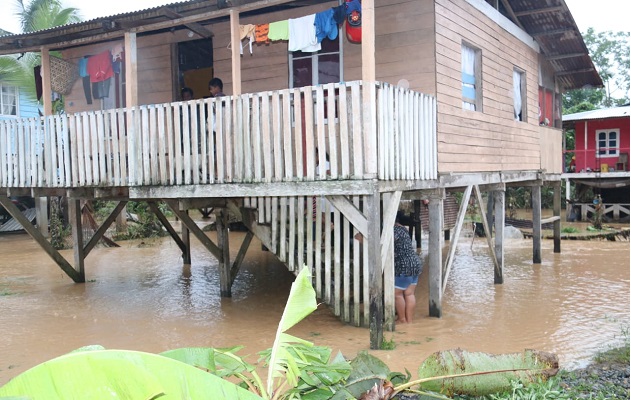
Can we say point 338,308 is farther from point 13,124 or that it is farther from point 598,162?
point 598,162

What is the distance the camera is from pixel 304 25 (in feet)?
25.7

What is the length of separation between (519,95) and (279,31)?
273 inches

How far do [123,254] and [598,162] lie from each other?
19209mm

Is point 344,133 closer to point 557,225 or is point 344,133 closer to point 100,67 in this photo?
point 100,67

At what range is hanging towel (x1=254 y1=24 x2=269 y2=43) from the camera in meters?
7.92

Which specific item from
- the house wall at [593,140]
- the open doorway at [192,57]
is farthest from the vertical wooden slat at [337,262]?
the house wall at [593,140]

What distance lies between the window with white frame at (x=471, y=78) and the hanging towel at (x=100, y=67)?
6.07 m

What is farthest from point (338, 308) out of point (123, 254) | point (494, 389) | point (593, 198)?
point (593, 198)

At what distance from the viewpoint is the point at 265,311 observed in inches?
357

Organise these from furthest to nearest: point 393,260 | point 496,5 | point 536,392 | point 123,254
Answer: point 123,254 < point 496,5 < point 393,260 < point 536,392

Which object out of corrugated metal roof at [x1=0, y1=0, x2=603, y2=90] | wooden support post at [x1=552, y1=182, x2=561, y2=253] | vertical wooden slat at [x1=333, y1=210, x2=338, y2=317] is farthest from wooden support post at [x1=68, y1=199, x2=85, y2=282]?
wooden support post at [x1=552, y1=182, x2=561, y2=253]

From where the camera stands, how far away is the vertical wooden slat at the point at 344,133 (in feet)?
21.7

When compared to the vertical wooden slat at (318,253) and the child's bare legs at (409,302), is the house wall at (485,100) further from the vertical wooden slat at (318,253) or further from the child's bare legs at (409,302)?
the vertical wooden slat at (318,253)

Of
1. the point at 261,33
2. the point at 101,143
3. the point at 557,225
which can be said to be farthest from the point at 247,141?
the point at 557,225
